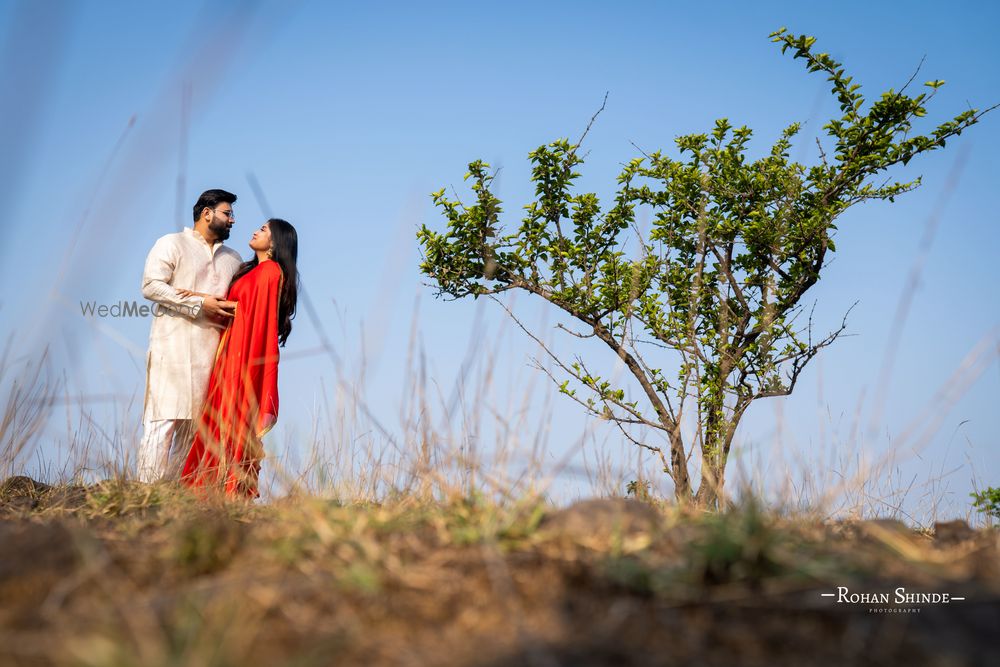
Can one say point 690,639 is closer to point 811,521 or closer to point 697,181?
point 811,521

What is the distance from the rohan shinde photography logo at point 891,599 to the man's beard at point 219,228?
493 centimetres

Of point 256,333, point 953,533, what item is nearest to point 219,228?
point 256,333

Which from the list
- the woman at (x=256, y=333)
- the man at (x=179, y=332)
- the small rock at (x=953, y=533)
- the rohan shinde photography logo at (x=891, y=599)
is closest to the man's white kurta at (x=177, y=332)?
the man at (x=179, y=332)

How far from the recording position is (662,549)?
1941mm

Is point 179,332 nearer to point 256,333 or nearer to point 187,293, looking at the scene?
point 187,293

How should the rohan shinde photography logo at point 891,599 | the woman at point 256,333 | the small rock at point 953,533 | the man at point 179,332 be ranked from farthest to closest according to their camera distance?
the man at point 179,332, the woman at point 256,333, the small rock at point 953,533, the rohan shinde photography logo at point 891,599

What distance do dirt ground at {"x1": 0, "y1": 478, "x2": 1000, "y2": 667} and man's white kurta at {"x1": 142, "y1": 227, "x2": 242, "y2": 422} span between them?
10.8 ft

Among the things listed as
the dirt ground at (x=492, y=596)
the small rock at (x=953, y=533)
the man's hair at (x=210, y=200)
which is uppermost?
the man's hair at (x=210, y=200)

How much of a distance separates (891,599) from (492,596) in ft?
2.80

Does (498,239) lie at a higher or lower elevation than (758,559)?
higher

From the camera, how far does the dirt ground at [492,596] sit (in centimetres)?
147

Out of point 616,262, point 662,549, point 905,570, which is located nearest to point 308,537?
point 662,549

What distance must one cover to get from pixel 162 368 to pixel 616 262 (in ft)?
12.2

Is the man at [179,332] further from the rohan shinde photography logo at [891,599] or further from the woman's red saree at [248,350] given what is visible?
the rohan shinde photography logo at [891,599]
